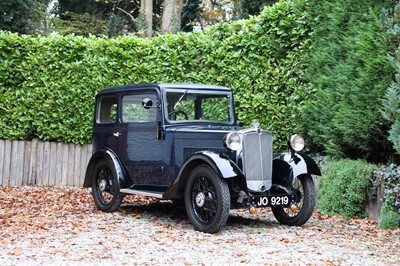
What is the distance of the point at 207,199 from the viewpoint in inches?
265

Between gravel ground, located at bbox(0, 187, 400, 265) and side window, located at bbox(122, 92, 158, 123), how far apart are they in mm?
1311

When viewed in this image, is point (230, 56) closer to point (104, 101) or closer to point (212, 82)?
point (212, 82)

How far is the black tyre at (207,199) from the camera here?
21.3ft

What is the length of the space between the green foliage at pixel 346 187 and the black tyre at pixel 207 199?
2.14 metres

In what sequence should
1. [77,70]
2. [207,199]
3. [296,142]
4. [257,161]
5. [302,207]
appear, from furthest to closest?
[77,70]
[296,142]
[302,207]
[257,161]
[207,199]

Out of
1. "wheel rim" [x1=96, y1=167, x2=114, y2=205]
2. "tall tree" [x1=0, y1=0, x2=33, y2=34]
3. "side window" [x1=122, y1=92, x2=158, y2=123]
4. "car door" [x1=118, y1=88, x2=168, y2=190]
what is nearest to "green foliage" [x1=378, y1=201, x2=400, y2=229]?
"car door" [x1=118, y1=88, x2=168, y2=190]

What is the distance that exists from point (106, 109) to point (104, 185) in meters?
1.26

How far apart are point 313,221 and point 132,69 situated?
5.14 metres

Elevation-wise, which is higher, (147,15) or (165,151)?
(147,15)

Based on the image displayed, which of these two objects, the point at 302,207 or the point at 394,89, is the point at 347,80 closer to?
the point at 394,89

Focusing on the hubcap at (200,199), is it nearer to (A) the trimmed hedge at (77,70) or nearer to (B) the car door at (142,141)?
(B) the car door at (142,141)

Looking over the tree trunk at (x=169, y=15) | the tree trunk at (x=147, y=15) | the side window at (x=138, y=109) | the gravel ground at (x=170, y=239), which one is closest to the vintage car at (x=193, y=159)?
the side window at (x=138, y=109)

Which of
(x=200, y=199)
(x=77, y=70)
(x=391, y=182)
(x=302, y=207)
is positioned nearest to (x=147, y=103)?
(x=200, y=199)

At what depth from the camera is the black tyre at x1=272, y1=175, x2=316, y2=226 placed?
7.14m
